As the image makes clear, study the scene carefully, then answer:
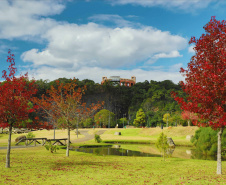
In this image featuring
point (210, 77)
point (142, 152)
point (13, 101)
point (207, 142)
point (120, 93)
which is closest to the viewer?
point (210, 77)

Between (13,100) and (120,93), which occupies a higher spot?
(120,93)

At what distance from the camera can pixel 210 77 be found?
45.5ft

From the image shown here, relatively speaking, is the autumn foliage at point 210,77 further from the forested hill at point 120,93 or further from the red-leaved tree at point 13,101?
the forested hill at point 120,93

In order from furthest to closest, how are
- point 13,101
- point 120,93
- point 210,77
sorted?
1. point 120,93
2. point 13,101
3. point 210,77

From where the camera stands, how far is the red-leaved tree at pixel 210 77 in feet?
45.3

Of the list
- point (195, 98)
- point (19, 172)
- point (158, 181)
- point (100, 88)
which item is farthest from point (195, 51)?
point (100, 88)

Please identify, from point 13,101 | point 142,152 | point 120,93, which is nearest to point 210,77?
point 13,101

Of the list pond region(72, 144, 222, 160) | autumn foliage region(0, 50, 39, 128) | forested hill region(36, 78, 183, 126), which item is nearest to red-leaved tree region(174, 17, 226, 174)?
autumn foliage region(0, 50, 39, 128)

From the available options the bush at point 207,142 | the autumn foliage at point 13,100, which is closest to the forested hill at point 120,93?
the bush at point 207,142

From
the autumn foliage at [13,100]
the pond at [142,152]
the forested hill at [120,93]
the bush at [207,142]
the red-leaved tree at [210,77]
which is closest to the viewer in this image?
the red-leaved tree at [210,77]

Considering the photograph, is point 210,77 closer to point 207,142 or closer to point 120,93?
point 207,142

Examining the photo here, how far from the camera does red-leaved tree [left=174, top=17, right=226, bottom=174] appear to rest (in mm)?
13812

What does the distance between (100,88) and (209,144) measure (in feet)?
398

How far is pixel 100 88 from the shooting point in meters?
157
